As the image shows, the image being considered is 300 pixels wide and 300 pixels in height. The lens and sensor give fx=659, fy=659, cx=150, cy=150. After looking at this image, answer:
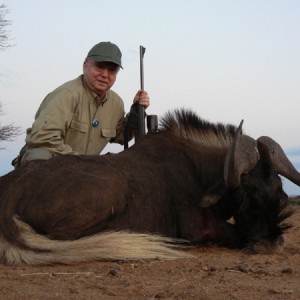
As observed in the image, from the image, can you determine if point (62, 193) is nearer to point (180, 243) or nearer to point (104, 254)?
point (104, 254)

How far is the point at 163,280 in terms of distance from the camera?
3.73 meters

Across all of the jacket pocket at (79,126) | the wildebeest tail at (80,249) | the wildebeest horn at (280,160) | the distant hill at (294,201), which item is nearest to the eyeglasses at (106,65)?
the jacket pocket at (79,126)

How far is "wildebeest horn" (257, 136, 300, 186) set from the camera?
539cm

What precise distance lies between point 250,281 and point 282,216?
1.67 m

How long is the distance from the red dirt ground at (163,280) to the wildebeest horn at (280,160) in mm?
867

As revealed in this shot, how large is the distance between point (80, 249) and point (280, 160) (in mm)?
1930

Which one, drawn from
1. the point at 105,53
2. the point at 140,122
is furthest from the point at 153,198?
the point at 105,53

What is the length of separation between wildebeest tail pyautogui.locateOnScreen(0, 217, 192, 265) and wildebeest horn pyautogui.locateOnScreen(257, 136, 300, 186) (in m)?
1.20

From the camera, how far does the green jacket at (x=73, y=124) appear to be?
5.92m

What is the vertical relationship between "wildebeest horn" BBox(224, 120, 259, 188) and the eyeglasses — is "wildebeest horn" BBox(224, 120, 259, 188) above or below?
below

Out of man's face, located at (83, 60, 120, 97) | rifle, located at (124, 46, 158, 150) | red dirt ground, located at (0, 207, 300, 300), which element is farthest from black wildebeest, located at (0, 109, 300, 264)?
man's face, located at (83, 60, 120, 97)

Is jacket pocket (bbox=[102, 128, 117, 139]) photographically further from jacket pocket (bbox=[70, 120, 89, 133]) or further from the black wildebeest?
the black wildebeest

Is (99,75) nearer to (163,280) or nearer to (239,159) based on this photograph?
(239,159)

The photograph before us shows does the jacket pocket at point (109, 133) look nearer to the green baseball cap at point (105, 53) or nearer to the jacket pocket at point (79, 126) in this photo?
the jacket pocket at point (79, 126)
